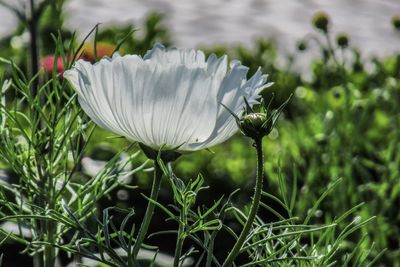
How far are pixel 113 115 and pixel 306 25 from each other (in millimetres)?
4040

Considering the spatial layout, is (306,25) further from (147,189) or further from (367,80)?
(147,189)

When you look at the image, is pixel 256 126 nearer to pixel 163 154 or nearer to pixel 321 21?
pixel 163 154

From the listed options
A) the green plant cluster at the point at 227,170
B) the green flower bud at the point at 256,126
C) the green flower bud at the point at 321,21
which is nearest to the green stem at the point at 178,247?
the green plant cluster at the point at 227,170

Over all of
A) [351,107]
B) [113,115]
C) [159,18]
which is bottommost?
[159,18]

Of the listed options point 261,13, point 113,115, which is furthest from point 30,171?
point 261,13

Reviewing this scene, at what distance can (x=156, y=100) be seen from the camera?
0.76 m

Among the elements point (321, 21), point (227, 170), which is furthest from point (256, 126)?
point (227, 170)

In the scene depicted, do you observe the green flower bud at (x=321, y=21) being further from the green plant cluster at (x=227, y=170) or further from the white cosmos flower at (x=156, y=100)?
the white cosmos flower at (x=156, y=100)

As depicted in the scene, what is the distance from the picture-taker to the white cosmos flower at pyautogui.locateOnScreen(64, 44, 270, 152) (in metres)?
0.76

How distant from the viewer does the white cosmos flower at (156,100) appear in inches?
29.8

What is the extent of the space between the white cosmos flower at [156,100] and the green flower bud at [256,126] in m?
0.08

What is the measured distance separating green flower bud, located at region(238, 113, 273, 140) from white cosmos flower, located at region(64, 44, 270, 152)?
78 mm

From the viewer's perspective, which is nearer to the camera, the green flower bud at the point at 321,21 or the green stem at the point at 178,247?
the green stem at the point at 178,247

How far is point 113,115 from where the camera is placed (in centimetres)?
76
